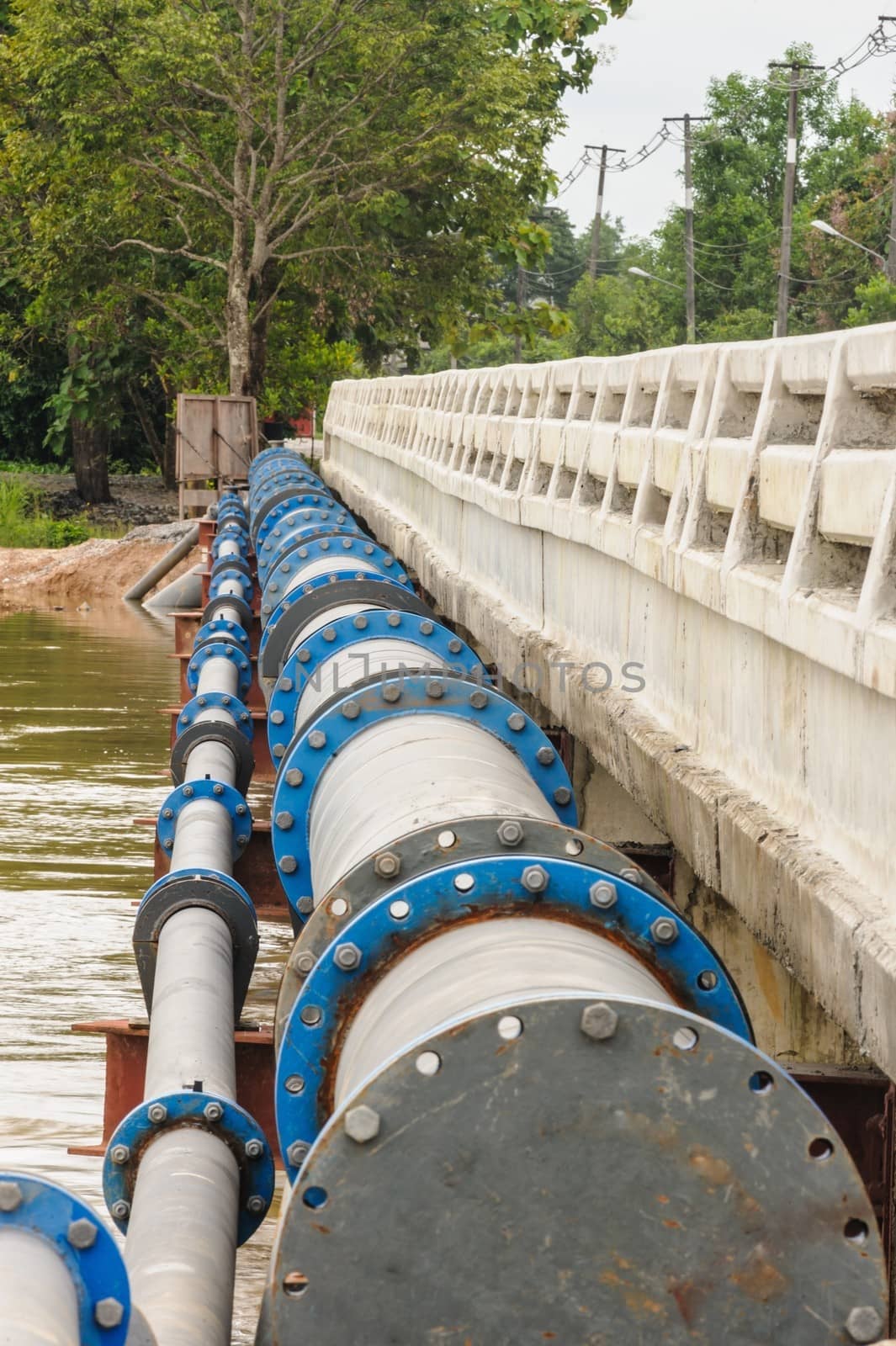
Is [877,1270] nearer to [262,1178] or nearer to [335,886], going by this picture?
[335,886]

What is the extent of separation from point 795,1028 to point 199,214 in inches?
1445

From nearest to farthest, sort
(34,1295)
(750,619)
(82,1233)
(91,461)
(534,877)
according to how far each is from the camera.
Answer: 1. (34,1295)
2. (82,1233)
3. (534,877)
4. (750,619)
5. (91,461)

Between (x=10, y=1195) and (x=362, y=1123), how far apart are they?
1.41 feet

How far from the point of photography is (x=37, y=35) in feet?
117

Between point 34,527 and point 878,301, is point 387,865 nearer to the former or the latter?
point 34,527

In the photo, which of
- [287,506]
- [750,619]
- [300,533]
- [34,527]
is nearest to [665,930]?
[750,619]

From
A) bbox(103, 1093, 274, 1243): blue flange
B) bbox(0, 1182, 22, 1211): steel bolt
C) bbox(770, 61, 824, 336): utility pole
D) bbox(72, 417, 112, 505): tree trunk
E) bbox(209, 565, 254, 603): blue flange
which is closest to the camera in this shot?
bbox(0, 1182, 22, 1211): steel bolt

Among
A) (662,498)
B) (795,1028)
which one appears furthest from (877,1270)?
(662,498)

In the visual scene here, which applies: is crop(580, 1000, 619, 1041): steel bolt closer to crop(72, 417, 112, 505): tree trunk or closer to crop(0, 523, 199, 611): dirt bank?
crop(0, 523, 199, 611): dirt bank

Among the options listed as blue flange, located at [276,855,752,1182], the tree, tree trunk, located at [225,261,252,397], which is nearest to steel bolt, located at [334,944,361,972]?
blue flange, located at [276,855,752,1182]

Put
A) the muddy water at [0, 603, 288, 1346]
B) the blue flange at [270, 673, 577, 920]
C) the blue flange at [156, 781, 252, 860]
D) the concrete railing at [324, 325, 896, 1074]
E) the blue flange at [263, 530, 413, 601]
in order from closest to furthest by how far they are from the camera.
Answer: the concrete railing at [324, 325, 896, 1074] → the blue flange at [270, 673, 577, 920] → the muddy water at [0, 603, 288, 1346] → the blue flange at [156, 781, 252, 860] → the blue flange at [263, 530, 413, 601]

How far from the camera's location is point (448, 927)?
310 centimetres

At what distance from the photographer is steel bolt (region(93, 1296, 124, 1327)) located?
2.30 meters

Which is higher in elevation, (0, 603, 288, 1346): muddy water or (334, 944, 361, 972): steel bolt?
(334, 944, 361, 972): steel bolt
